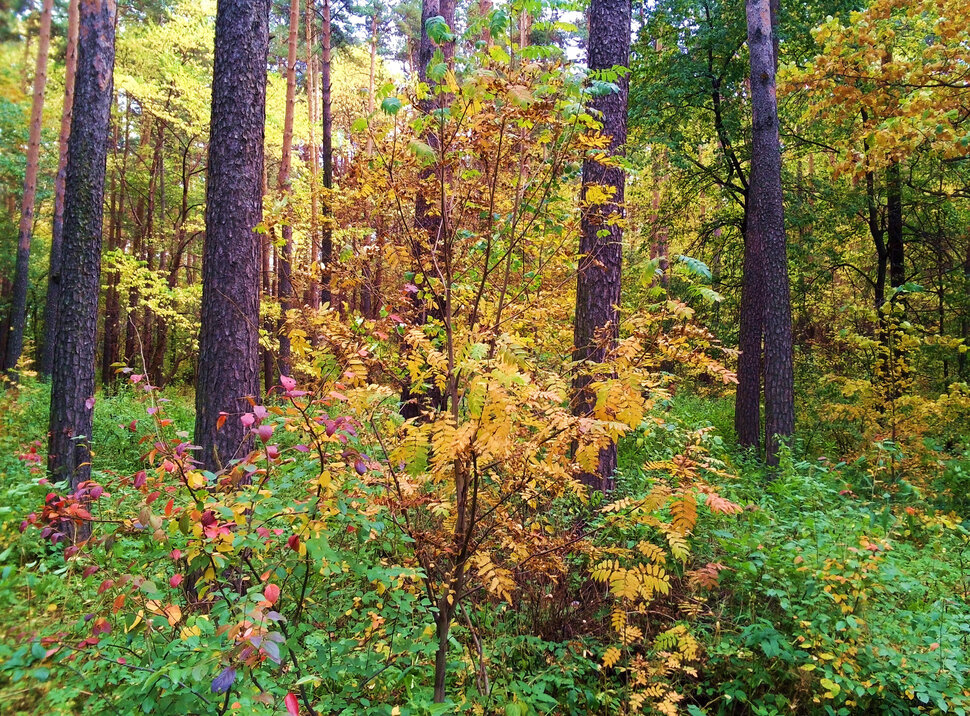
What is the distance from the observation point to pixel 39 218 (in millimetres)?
21344

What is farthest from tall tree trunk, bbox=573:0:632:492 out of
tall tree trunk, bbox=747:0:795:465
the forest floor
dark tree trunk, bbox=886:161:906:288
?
dark tree trunk, bbox=886:161:906:288

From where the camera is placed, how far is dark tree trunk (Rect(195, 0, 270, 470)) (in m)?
4.31

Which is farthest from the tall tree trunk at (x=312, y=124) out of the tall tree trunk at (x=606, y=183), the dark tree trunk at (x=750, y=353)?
the dark tree trunk at (x=750, y=353)

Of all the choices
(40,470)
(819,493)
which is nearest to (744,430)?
(819,493)

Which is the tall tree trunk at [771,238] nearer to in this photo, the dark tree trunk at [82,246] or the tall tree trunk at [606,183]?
the tall tree trunk at [606,183]

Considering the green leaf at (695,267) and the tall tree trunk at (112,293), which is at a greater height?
the tall tree trunk at (112,293)

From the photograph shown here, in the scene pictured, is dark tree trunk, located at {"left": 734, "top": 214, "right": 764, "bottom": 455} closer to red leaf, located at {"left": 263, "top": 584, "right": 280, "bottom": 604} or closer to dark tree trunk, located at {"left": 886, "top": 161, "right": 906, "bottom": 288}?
dark tree trunk, located at {"left": 886, "top": 161, "right": 906, "bottom": 288}

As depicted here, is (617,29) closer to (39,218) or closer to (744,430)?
(744,430)

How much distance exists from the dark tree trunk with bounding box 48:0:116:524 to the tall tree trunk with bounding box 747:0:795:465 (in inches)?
308

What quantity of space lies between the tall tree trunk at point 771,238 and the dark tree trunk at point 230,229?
6.26 meters

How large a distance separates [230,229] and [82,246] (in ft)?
7.73

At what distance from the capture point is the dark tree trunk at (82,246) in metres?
5.40

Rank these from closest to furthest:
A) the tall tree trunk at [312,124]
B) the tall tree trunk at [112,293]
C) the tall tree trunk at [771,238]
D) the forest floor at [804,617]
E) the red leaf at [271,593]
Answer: the red leaf at [271,593], the forest floor at [804,617], the tall tree trunk at [771,238], the tall tree trunk at [312,124], the tall tree trunk at [112,293]

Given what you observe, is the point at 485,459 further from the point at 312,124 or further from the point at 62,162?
the point at 312,124
